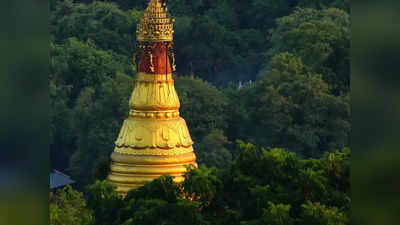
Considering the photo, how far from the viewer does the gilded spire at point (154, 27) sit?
20938mm

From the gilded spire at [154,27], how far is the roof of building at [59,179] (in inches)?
706

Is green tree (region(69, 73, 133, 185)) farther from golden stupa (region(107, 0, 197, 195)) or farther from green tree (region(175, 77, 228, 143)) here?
golden stupa (region(107, 0, 197, 195))

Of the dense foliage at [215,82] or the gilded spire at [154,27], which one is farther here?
the dense foliage at [215,82]

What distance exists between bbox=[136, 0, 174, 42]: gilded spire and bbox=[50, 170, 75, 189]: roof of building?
17944 millimetres

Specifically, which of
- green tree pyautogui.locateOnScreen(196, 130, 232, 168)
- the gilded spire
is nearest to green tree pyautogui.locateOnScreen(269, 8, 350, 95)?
green tree pyautogui.locateOnScreen(196, 130, 232, 168)

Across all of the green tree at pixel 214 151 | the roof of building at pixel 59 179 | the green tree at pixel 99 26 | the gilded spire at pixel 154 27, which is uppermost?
the gilded spire at pixel 154 27

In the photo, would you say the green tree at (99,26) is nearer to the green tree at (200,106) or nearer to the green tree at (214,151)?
the green tree at (200,106)

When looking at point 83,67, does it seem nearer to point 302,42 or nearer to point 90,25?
point 90,25

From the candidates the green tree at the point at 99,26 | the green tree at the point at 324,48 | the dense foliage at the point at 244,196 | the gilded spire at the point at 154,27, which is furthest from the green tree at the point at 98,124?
the dense foliage at the point at 244,196

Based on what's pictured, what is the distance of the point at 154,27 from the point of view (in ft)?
69.1

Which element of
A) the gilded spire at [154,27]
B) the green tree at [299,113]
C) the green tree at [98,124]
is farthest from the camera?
the green tree at [299,113]
